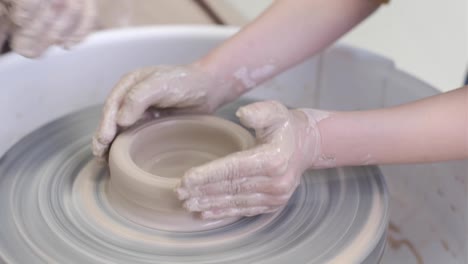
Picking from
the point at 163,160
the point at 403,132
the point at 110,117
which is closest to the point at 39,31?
the point at 110,117

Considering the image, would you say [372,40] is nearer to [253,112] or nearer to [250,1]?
[250,1]

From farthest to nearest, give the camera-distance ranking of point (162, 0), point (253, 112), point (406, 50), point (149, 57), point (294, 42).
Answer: point (162, 0), point (406, 50), point (149, 57), point (294, 42), point (253, 112)

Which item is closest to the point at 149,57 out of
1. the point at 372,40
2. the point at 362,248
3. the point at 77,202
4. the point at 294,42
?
the point at 294,42

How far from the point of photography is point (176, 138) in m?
0.99

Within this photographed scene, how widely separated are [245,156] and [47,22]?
1.20 feet

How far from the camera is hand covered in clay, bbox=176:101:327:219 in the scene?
2.52ft

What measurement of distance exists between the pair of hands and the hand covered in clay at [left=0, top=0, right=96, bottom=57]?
0.13 meters

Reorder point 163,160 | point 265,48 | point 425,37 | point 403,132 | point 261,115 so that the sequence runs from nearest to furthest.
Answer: point 261,115
point 403,132
point 163,160
point 265,48
point 425,37

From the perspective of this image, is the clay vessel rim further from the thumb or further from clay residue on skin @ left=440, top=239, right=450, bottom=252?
clay residue on skin @ left=440, top=239, right=450, bottom=252

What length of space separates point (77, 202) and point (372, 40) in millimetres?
1436

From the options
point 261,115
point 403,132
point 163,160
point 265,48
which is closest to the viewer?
point 261,115

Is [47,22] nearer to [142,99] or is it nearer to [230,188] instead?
[142,99]

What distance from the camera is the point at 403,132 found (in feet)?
2.86

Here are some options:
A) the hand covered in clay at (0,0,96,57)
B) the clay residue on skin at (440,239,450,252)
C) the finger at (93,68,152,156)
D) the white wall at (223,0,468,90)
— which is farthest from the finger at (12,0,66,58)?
the white wall at (223,0,468,90)
